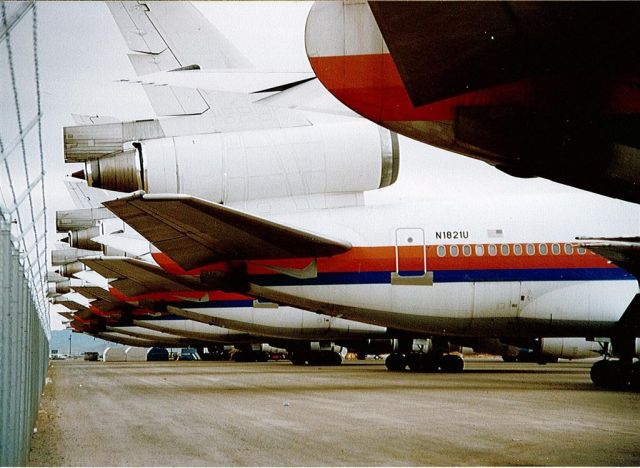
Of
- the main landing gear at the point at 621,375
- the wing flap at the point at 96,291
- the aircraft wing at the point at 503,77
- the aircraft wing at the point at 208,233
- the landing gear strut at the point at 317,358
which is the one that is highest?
the aircraft wing at the point at 503,77

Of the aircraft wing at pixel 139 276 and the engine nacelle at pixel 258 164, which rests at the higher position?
the engine nacelle at pixel 258 164

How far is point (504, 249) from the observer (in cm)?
1670

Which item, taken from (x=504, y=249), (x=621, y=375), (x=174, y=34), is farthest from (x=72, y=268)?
(x=621, y=375)

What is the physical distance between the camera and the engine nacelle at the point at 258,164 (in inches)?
481

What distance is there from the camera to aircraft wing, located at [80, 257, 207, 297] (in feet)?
76.9

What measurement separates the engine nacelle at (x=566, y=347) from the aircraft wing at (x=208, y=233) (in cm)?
825

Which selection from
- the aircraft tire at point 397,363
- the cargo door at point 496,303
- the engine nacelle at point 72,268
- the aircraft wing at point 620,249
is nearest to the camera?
the aircraft wing at point 620,249

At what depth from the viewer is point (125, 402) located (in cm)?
1526

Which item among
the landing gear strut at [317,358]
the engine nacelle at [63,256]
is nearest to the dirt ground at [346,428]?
the landing gear strut at [317,358]

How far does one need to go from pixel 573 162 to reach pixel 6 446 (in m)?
5.09

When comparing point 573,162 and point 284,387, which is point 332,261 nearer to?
point 284,387

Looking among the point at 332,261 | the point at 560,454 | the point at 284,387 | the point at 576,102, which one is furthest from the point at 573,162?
the point at 284,387

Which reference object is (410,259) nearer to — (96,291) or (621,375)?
(621,375)

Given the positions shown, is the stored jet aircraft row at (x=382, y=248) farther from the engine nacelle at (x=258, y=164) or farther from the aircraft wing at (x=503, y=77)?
the aircraft wing at (x=503, y=77)
